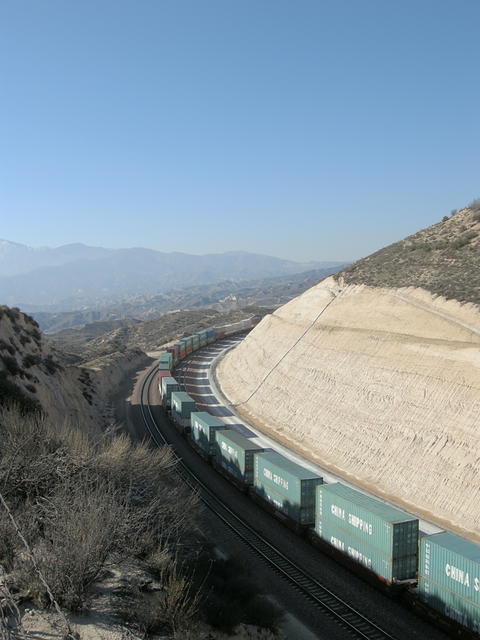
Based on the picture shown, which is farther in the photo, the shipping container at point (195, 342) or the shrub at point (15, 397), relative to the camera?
the shipping container at point (195, 342)

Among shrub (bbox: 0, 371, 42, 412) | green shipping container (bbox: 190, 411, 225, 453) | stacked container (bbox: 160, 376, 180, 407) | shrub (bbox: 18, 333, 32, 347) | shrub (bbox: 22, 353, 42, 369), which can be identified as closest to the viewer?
shrub (bbox: 0, 371, 42, 412)

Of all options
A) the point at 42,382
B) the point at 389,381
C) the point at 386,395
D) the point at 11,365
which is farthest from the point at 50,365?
the point at 389,381

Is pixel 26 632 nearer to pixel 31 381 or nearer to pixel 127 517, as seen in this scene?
pixel 127 517

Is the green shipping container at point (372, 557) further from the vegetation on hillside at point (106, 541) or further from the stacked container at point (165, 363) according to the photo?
the stacked container at point (165, 363)

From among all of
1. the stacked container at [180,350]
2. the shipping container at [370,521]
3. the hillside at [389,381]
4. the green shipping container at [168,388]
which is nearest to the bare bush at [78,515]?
the shipping container at [370,521]

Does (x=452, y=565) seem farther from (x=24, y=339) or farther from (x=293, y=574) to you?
(x=24, y=339)

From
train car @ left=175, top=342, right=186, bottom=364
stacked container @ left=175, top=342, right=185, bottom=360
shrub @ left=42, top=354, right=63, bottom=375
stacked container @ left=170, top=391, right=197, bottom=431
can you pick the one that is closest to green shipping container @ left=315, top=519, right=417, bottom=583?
stacked container @ left=170, top=391, right=197, bottom=431

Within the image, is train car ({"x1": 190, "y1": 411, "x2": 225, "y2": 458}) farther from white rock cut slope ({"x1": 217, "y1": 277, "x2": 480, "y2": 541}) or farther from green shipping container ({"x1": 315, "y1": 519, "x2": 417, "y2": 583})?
green shipping container ({"x1": 315, "y1": 519, "x2": 417, "y2": 583})

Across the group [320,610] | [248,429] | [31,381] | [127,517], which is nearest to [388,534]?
[320,610]
